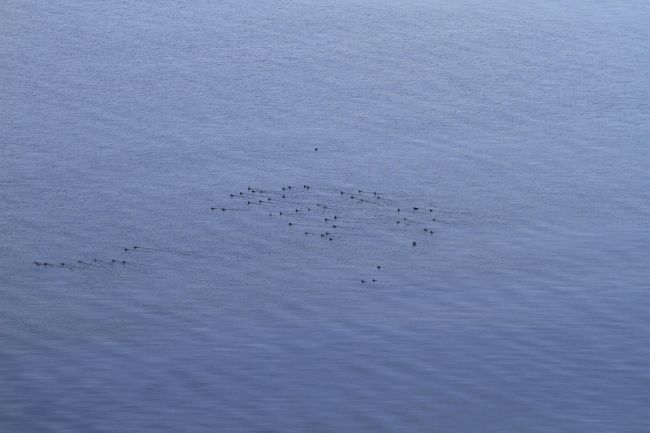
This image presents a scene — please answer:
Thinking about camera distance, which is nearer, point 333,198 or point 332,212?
point 332,212

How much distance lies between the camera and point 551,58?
13600cm

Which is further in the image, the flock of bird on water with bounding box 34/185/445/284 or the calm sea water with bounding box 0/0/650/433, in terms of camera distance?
the flock of bird on water with bounding box 34/185/445/284

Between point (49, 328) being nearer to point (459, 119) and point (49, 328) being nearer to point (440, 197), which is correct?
point (440, 197)

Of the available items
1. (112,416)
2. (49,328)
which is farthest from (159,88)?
(112,416)

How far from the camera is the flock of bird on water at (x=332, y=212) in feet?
309

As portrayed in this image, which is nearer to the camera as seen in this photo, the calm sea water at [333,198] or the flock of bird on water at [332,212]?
the calm sea water at [333,198]

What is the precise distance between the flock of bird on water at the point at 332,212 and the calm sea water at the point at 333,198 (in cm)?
103

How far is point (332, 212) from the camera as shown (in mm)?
97500

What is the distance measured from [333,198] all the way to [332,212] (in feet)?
8.22

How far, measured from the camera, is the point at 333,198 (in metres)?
99.8

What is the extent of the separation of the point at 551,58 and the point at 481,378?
67.8 meters

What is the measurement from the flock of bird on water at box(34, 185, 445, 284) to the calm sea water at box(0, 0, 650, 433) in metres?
1.03

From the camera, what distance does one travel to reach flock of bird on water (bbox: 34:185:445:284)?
94312 millimetres

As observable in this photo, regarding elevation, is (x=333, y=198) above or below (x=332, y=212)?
above
